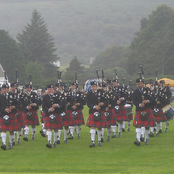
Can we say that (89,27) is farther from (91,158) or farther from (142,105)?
(91,158)

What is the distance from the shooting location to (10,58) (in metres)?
59.1

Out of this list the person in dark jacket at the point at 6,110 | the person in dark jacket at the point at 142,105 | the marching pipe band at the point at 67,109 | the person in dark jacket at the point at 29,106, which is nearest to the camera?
the person in dark jacket at the point at 6,110

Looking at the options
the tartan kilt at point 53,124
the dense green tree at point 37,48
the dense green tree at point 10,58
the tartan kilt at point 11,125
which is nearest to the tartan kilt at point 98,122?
the tartan kilt at point 53,124

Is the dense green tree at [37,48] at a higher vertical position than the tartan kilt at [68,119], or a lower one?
higher

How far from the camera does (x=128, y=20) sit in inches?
7165

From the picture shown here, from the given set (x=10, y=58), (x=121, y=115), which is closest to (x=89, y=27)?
(x=10, y=58)

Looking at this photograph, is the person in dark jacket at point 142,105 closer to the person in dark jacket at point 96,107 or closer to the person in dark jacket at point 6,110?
the person in dark jacket at point 96,107

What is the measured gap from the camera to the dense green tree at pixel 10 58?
191 ft

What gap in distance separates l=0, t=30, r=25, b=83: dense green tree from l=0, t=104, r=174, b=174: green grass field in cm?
4662

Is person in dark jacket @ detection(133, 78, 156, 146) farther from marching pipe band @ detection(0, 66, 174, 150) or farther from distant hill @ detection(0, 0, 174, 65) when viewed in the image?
distant hill @ detection(0, 0, 174, 65)

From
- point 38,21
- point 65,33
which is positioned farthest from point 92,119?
point 65,33

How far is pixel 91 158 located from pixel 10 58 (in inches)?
2013

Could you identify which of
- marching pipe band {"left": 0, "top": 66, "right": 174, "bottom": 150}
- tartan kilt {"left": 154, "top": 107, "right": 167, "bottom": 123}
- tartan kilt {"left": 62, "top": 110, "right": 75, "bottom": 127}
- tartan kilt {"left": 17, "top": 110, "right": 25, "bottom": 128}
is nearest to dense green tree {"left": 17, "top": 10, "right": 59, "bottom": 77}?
tartan kilt {"left": 154, "top": 107, "right": 167, "bottom": 123}

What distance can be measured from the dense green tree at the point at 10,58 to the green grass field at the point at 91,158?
46624mm
